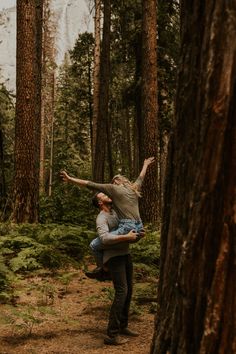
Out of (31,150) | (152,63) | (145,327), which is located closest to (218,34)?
(145,327)

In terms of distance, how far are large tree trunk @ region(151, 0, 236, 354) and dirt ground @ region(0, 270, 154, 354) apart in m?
3.76

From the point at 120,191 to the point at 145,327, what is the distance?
2.02 m

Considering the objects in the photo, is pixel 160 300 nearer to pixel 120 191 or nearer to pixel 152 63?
pixel 120 191

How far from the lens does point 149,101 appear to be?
13398mm

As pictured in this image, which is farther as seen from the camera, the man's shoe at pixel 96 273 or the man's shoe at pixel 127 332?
the man's shoe at pixel 127 332

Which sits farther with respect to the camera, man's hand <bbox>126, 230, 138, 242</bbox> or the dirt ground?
the dirt ground

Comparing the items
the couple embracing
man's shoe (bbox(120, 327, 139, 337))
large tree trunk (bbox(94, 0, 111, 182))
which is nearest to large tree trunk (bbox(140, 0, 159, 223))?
large tree trunk (bbox(94, 0, 111, 182))

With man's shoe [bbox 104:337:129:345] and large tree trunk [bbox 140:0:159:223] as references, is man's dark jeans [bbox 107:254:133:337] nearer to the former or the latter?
man's shoe [bbox 104:337:129:345]

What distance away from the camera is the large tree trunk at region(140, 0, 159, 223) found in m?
13.4

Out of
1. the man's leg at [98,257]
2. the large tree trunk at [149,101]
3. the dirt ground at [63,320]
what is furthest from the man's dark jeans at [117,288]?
the large tree trunk at [149,101]

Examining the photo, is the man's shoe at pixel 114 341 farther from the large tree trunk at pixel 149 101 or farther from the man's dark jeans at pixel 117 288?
the large tree trunk at pixel 149 101

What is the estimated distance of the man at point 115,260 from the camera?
6.16 metres

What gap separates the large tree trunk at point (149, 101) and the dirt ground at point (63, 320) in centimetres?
475

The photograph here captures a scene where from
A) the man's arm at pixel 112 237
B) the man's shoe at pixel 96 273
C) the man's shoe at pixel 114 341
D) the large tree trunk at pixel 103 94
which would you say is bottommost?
the man's shoe at pixel 114 341
